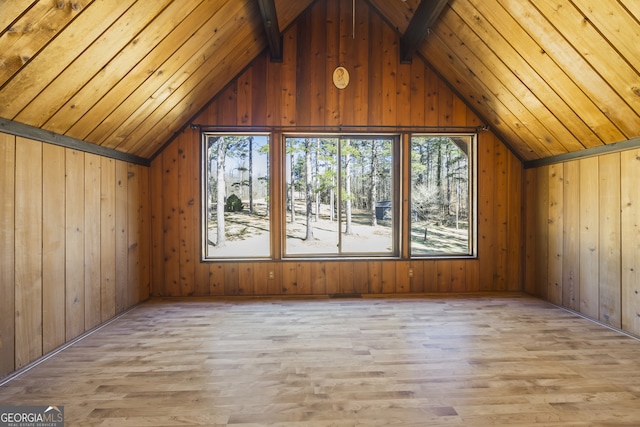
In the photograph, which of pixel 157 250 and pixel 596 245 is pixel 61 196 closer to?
pixel 157 250

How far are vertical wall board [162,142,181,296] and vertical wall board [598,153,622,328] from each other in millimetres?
5040

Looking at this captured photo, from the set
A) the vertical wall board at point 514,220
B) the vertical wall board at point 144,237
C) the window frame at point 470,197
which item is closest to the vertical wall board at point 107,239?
the vertical wall board at point 144,237

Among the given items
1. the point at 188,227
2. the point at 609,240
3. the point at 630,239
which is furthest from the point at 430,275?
the point at 188,227

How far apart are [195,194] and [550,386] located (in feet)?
13.8

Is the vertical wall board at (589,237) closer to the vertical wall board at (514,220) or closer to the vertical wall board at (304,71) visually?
the vertical wall board at (514,220)

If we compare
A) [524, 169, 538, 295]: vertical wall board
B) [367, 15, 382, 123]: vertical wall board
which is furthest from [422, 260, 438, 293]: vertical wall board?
[367, 15, 382, 123]: vertical wall board

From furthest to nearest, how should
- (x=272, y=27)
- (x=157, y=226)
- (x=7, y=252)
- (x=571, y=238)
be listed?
1. (x=157, y=226)
2. (x=571, y=238)
3. (x=272, y=27)
4. (x=7, y=252)

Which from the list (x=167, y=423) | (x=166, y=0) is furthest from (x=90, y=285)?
(x=166, y=0)

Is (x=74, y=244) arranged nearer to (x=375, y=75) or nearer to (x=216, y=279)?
(x=216, y=279)

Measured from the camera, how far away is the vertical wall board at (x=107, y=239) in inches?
135

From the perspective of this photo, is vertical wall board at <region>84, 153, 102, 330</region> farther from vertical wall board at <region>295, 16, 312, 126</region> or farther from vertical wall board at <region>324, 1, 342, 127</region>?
vertical wall board at <region>324, 1, 342, 127</region>

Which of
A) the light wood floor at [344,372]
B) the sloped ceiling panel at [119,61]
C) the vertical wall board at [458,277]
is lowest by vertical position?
the light wood floor at [344,372]

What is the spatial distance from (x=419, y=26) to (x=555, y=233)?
310cm

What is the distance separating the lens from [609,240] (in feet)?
11.0
